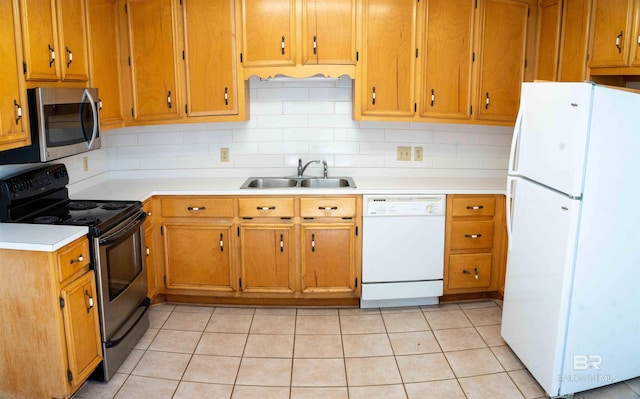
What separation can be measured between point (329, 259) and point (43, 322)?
184 centimetres

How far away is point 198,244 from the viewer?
3.64 meters

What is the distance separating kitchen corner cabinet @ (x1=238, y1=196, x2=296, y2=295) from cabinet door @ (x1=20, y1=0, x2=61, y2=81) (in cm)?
142

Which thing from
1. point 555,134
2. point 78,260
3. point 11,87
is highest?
point 11,87

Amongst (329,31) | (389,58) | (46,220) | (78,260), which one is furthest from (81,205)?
(389,58)

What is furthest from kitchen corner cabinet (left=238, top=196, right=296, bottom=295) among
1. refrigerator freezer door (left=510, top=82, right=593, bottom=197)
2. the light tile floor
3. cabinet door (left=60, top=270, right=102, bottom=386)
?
refrigerator freezer door (left=510, top=82, right=593, bottom=197)

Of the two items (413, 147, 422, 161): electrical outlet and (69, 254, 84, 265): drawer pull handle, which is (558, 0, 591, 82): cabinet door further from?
(69, 254, 84, 265): drawer pull handle

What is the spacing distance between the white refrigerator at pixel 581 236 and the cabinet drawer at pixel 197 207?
194cm

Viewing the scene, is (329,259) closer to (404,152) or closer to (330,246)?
(330,246)

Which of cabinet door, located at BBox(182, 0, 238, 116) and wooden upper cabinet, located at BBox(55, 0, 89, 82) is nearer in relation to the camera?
wooden upper cabinet, located at BBox(55, 0, 89, 82)

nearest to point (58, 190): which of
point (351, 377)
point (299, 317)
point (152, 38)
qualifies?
point (152, 38)

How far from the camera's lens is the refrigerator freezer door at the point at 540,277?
2.46m

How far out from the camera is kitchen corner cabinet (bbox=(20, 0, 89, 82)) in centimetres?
258

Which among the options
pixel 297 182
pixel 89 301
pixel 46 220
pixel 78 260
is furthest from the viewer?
pixel 297 182

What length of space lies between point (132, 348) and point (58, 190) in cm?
105
